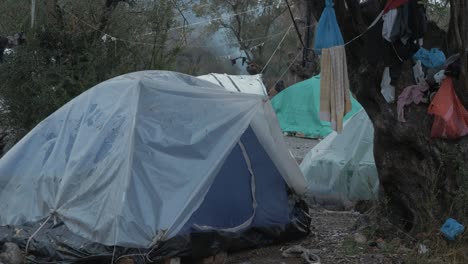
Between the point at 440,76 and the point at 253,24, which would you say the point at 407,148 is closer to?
the point at 440,76

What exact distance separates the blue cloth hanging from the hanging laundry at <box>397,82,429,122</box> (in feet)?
2.60

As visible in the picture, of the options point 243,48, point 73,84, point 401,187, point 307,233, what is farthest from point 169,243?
point 243,48

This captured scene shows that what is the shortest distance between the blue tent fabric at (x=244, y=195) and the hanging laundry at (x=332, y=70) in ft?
2.62

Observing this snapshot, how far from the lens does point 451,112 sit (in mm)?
5793

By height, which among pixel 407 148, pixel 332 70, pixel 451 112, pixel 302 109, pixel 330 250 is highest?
pixel 332 70

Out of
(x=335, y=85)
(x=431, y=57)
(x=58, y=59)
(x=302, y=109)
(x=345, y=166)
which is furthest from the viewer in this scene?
(x=302, y=109)

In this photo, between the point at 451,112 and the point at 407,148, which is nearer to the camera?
the point at 451,112

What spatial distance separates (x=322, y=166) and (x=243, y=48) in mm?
17220

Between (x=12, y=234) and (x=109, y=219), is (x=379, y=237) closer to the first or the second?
(x=109, y=219)

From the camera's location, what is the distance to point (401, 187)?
634 centimetres

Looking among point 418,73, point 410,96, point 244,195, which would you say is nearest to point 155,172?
point 244,195

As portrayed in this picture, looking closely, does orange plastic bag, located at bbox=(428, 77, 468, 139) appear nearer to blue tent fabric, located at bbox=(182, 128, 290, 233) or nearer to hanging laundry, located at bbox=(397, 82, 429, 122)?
hanging laundry, located at bbox=(397, 82, 429, 122)

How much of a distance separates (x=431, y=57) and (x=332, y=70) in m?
0.95

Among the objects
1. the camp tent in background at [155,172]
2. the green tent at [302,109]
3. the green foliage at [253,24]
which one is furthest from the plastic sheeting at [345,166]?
the green foliage at [253,24]
